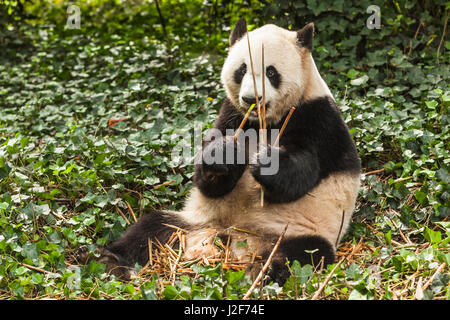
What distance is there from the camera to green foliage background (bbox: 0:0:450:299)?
9.83ft

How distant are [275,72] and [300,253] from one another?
1.13 metres

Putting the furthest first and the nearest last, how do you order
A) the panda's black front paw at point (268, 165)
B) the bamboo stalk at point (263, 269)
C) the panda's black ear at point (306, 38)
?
1. the panda's black ear at point (306, 38)
2. the panda's black front paw at point (268, 165)
3. the bamboo stalk at point (263, 269)

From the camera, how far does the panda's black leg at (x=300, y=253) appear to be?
3.07 metres

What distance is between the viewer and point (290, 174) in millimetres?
3221

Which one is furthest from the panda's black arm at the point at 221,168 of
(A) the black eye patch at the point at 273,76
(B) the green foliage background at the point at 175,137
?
(B) the green foliage background at the point at 175,137

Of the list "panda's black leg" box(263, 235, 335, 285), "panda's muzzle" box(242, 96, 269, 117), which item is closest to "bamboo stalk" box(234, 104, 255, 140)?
"panda's muzzle" box(242, 96, 269, 117)

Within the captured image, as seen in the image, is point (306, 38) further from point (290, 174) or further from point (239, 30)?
point (290, 174)

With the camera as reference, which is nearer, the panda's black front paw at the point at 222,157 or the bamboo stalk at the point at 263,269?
the bamboo stalk at the point at 263,269

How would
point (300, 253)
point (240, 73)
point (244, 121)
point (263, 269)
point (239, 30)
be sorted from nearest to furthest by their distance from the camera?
point (263, 269)
point (300, 253)
point (244, 121)
point (240, 73)
point (239, 30)

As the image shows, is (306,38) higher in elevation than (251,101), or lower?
higher

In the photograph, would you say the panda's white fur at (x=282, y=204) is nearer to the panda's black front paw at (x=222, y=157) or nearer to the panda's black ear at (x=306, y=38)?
the panda's black ear at (x=306, y=38)

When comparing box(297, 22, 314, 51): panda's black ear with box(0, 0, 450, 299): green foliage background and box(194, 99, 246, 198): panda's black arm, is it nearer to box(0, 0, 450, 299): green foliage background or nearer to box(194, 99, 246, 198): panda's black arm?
box(194, 99, 246, 198): panda's black arm

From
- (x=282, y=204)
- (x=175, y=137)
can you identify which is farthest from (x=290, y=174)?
(x=175, y=137)

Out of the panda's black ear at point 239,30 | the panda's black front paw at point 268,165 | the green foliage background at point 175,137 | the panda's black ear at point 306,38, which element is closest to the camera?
the green foliage background at point 175,137
